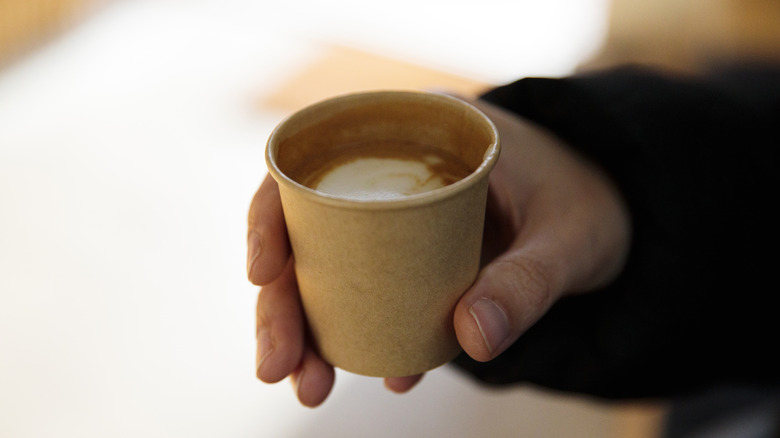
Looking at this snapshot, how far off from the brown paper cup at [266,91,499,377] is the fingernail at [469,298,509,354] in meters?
0.04

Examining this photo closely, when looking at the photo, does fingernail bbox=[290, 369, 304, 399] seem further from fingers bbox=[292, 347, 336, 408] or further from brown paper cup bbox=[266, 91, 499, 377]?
brown paper cup bbox=[266, 91, 499, 377]

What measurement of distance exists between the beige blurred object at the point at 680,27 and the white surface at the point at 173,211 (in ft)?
0.50

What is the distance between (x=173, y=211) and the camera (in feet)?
8.34

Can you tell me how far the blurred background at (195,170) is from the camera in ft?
6.17

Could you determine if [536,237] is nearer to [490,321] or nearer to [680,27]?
[490,321]

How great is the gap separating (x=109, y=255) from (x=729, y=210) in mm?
1997

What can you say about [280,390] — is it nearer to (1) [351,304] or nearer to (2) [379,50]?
(1) [351,304]

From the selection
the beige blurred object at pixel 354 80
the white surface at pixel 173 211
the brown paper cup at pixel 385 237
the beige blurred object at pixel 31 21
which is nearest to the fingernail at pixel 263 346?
the brown paper cup at pixel 385 237

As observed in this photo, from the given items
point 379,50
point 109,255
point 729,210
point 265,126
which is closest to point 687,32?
point 379,50

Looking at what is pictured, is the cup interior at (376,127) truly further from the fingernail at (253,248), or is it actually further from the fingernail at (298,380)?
the fingernail at (298,380)

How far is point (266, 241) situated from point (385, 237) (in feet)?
0.83

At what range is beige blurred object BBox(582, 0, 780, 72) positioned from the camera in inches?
113

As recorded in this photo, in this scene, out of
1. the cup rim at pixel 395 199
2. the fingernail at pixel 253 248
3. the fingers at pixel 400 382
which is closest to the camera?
the cup rim at pixel 395 199

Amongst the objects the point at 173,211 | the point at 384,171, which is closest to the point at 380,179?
the point at 384,171
